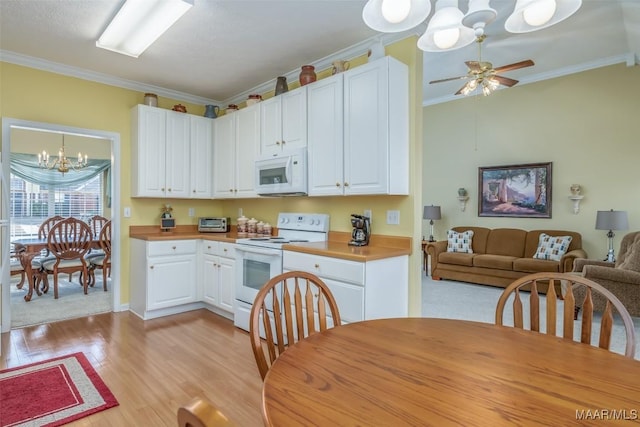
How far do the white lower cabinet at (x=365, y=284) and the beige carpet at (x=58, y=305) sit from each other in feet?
9.56

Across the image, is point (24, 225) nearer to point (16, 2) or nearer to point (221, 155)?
point (221, 155)

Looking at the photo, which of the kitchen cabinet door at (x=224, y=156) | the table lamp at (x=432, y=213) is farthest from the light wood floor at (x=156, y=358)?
the table lamp at (x=432, y=213)

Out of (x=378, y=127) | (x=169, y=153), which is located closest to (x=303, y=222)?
(x=378, y=127)

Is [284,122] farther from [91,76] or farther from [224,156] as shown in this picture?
[91,76]

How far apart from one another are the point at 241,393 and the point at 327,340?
137 cm

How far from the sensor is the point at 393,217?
9.46ft

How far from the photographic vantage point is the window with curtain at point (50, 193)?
237 inches

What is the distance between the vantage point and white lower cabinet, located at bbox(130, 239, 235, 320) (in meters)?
3.64

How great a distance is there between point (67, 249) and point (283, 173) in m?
3.54

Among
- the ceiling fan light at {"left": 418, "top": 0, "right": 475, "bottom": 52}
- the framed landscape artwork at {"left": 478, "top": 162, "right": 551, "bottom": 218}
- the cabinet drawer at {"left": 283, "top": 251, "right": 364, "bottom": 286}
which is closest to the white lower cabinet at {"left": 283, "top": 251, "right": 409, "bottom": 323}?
the cabinet drawer at {"left": 283, "top": 251, "right": 364, "bottom": 286}

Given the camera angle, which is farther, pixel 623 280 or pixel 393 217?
pixel 623 280

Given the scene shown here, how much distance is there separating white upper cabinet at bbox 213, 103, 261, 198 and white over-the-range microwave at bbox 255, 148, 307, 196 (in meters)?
0.22

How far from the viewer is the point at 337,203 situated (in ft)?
11.0

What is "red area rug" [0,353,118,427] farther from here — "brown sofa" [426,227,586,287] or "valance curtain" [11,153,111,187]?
"brown sofa" [426,227,586,287]
